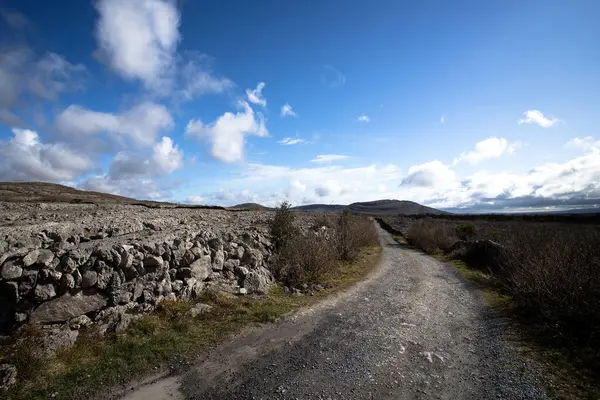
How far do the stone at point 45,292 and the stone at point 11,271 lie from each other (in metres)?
0.45

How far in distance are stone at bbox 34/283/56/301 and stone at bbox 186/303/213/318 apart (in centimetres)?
285

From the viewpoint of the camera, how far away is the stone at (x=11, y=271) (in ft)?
21.1

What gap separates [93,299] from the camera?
7.21 metres

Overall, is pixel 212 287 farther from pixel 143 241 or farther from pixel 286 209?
pixel 286 209

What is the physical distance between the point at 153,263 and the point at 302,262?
5.82m

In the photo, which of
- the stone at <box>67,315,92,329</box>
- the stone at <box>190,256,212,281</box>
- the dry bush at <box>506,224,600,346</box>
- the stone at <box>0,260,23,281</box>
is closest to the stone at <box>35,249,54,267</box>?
the stone at <box>0,260,23,281</box>

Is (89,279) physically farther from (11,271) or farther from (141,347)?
(141,347)

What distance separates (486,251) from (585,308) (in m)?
11.7

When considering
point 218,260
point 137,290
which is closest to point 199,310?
point 137,290

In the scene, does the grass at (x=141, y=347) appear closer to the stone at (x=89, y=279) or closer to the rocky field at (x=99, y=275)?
the rocky field at (x=99, y=275)

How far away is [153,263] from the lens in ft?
27.5

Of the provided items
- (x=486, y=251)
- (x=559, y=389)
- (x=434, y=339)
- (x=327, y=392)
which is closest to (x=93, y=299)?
(x=327, y=392)

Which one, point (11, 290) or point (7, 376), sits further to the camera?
point (11, 290)

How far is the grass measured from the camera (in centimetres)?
513
